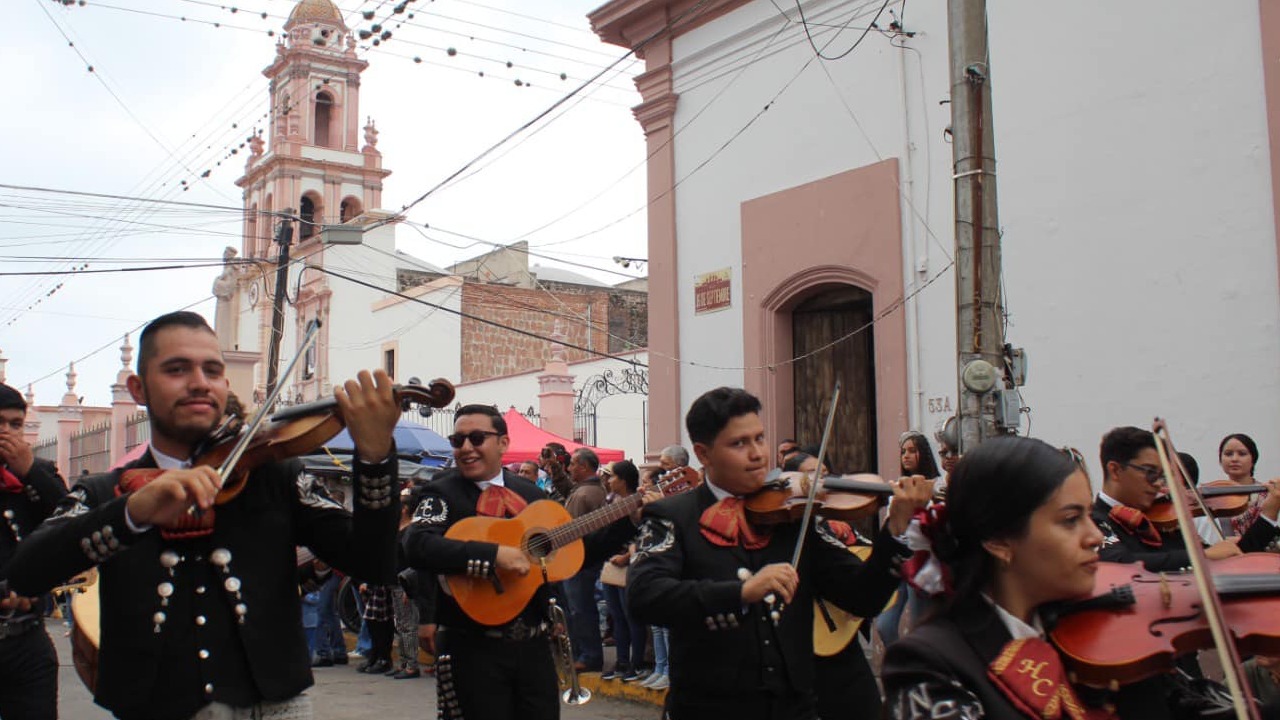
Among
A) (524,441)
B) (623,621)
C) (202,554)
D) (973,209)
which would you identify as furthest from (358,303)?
(202,554)

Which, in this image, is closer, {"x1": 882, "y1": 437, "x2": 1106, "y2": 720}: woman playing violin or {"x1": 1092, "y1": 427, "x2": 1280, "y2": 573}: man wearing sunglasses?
{"x1": 882, "y1": 437, "x2": 1106, "y2": 720}: woman playing violin

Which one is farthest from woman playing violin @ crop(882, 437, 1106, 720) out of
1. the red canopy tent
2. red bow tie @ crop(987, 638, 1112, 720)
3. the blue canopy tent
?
the red canopy tent

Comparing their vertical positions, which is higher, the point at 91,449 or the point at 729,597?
the point at 91,449

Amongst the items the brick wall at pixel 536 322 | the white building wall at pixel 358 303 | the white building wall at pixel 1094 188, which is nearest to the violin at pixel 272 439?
the white building wall at pixel 1094 188

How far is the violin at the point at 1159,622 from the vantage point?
88.4 inches

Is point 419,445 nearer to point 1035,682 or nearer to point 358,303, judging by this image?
point 1035,682

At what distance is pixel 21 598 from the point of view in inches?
190

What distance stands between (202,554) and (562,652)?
3224 millimetres

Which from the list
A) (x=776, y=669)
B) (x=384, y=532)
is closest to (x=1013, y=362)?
(x=776, y=669)

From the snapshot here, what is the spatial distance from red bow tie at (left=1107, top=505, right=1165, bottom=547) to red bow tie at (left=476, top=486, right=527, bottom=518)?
2.72 metres

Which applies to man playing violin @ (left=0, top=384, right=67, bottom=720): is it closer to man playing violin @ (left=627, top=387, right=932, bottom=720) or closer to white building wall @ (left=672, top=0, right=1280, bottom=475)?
man playing violin @ (left=627, top=387, right=932, bottom=720)

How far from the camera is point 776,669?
389cm

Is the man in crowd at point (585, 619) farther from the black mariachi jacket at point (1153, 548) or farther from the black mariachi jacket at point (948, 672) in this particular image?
the black mariachi jacket at point (948, 672)

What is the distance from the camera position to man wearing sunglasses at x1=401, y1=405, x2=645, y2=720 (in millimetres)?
5121
